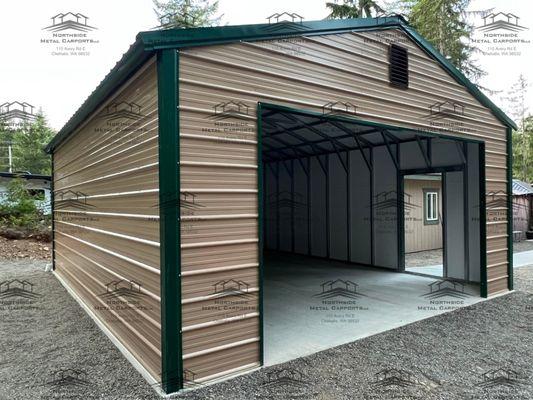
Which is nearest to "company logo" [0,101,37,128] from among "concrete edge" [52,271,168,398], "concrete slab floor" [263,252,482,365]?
"concrete edge" [52,271,168,398]

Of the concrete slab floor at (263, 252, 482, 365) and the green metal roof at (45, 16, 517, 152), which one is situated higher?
the green metal roof at (45, 16, 517, 152)

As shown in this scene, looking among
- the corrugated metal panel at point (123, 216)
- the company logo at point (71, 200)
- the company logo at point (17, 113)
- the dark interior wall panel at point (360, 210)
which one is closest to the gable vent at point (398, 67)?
the corrugated metal panel at point (123, 216)

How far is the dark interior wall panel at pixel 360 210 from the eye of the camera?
27.4 feet

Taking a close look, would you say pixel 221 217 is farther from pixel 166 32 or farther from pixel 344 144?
pixel 344 144

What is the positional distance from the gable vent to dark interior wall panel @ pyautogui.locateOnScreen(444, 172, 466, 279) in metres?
2.65

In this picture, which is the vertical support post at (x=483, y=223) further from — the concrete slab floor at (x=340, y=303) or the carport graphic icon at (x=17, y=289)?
the carport graphic icon at (x=17, y=289)

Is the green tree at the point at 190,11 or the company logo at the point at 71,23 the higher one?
the green tree at the point at 190,11

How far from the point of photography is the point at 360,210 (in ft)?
28.0

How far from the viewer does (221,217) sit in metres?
3.22

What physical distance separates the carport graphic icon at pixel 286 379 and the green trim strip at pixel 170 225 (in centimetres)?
74

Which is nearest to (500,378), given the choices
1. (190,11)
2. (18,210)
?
(18,210)

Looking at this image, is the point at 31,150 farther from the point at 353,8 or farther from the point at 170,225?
the point at 170,225

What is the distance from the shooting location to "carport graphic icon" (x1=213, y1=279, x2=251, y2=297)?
10.5 ft

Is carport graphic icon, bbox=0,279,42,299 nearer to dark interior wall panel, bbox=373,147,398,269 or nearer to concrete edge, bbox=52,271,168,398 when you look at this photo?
concrete edge, bbox=52,271,168,398
